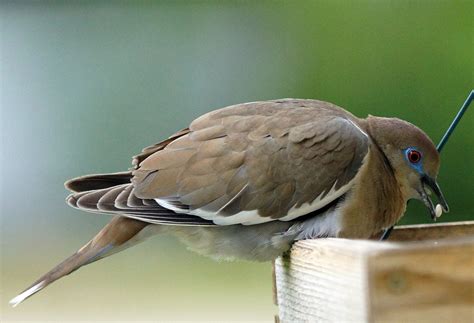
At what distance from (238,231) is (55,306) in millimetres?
3585

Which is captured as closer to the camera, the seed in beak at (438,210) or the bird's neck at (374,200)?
the bird's neck at (374,200)

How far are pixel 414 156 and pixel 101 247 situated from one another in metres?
1.02

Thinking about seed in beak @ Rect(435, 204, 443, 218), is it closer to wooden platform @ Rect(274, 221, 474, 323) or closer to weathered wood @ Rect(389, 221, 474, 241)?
weathered wood @ Rect(389, 221, 474, 241)

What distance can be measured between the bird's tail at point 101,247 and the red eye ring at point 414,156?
33.9 inches

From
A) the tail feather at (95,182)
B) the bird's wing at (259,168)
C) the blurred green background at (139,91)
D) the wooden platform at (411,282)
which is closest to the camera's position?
the wooden platform at (411,282)

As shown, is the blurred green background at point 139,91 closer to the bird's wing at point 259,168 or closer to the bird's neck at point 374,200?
the bird's neck at point 374,200

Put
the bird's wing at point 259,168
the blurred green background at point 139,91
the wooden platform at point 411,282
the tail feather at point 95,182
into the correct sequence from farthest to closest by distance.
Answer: the blurred green background at point 139,91 → the tail feather at point 95,182 → the bird's wing at point 259,168 → the wooden platform at point 411,282

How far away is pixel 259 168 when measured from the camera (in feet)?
8.18

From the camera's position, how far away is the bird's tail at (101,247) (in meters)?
2.56

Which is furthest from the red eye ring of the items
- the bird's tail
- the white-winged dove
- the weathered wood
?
the bird's tail

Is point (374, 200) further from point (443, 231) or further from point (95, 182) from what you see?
point (95, 182)

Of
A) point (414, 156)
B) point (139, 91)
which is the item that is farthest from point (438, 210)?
point (139, 91)

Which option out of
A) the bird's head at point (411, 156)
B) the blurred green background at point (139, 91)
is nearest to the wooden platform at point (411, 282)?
the bird's head at point (411, 156)

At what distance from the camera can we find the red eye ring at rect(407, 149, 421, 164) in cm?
278
